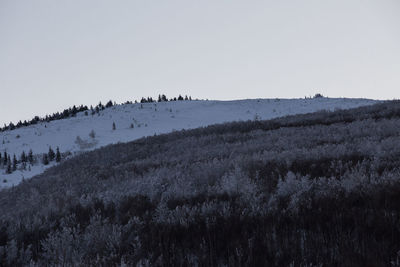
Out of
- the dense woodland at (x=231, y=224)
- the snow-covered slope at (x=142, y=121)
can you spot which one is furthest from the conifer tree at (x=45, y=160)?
the dense woodland at (x=231, y=224)

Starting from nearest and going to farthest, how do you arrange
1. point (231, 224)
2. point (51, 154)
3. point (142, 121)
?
point (231, 224) < point (51, 154) < point (142, 121)

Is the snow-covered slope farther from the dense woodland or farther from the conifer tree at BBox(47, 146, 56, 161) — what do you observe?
the dense woodland

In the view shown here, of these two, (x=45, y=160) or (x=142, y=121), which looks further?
(x=142, y=121)

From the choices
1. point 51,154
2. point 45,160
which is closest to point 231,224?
point 45,160

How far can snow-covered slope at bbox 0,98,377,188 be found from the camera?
114ft

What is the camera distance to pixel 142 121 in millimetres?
42031

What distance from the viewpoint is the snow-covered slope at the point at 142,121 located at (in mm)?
34656

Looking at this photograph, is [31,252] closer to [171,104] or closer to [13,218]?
[13,218]

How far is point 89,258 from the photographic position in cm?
327

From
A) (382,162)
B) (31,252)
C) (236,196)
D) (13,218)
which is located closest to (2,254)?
(31,252)

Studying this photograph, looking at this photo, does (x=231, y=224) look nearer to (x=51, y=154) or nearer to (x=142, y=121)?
(x=51, y=154)

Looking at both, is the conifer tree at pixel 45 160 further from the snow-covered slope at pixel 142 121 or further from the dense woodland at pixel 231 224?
the dense woodland at pixel 231 224

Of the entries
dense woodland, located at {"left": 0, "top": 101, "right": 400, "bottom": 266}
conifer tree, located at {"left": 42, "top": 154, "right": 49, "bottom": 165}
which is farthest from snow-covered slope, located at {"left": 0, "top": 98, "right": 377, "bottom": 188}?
dense woodland, located at {"left": 0, "top": 101, "right": 400, "bottom": 266}

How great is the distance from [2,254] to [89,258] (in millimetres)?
1072
